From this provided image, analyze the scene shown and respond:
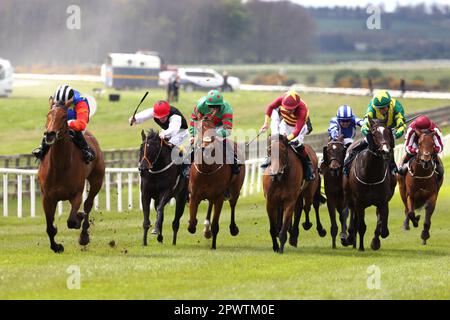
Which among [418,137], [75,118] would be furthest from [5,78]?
[75,118]

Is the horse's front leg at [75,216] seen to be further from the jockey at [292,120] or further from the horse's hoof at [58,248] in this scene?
the jockey at [292,120]

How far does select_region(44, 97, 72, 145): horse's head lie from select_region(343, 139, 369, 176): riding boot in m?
4.10

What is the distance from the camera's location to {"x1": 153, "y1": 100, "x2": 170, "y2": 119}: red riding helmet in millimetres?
17297

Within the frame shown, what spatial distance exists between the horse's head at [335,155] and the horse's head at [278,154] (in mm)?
1688

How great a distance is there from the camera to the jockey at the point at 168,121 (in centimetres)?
1722

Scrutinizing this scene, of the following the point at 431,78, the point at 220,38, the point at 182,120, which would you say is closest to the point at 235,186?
the point at 182,120

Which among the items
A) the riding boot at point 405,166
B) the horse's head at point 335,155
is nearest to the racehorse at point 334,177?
the horse's head at point 335,155

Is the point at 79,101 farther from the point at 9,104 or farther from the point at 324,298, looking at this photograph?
the point at 9,104

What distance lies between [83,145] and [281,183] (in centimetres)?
255

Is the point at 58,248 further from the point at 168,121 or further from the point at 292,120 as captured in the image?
the point at 292,120

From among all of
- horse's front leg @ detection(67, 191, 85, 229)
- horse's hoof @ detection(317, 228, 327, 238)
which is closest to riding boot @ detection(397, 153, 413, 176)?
horse's hoof @ detection(317, 228, 327, 238)

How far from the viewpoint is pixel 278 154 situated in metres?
15.5
